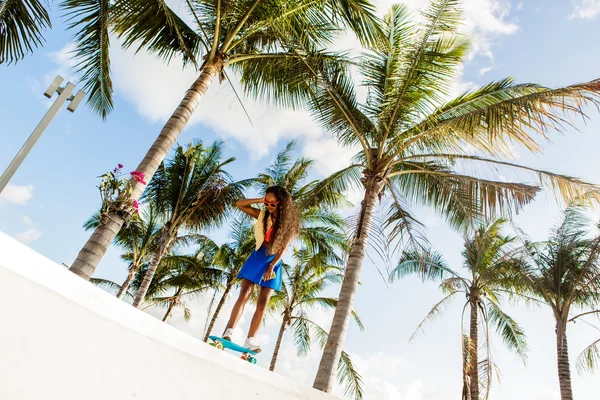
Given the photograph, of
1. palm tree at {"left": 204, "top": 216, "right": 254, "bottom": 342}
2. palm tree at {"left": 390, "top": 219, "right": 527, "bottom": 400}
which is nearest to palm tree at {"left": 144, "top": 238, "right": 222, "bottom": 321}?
palm tree at {"left": 204, "top": 216, "right": 254, "bottom": 342}

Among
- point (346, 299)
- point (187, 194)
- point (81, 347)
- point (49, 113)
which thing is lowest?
point (81, 347)

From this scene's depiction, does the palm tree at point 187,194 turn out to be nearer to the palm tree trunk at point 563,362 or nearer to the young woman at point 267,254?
the young woman at point 267,254

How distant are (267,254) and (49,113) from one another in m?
4.37

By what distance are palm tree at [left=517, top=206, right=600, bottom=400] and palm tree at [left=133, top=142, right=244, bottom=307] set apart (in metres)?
9.00

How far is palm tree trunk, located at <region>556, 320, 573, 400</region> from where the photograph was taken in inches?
424

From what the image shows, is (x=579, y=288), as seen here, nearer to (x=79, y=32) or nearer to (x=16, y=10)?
(x=79, y=32)

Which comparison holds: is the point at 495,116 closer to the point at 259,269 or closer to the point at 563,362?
the point at 259,269

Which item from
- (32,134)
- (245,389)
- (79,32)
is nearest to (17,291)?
(245,389)

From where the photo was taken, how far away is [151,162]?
490 cm

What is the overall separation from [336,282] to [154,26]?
12867 mm

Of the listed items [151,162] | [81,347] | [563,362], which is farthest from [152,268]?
[563,362]

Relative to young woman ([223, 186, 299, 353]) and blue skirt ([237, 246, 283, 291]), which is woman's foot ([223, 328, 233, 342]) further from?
blue skirt ([237, 246, 283, 291])

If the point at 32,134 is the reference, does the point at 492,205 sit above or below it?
above

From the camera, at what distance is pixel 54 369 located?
121cm
